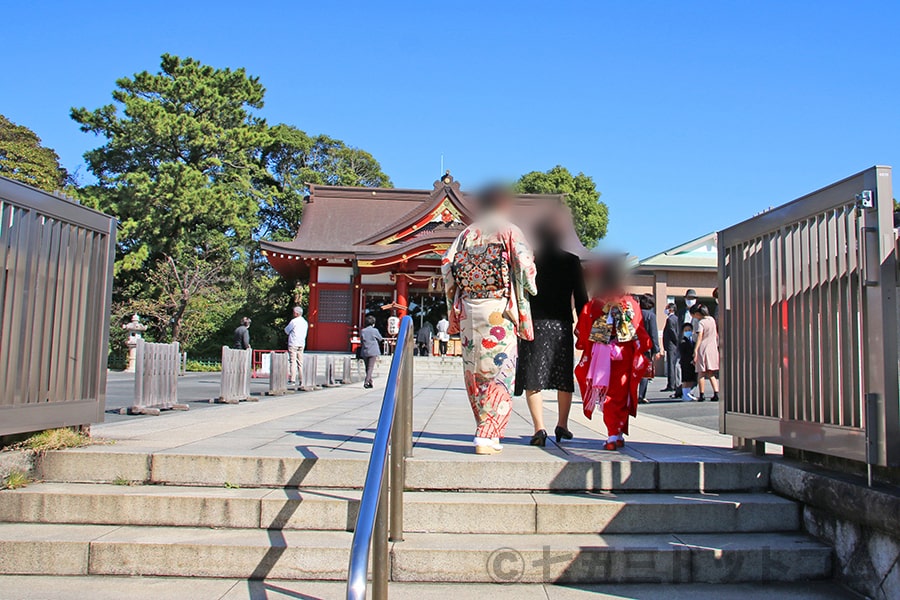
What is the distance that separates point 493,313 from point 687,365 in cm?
797

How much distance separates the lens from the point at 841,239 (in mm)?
3393

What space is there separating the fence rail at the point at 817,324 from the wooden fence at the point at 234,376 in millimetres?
7080

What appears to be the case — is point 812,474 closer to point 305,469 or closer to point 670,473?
point 670,473

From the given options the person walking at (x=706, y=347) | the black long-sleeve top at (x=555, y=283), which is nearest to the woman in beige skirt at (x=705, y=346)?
the person walking at (x=706, y=347)

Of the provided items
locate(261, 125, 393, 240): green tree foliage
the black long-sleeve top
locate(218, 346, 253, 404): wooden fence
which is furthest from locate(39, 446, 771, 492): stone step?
locate(261, 125, 393, 240): green tree foliage

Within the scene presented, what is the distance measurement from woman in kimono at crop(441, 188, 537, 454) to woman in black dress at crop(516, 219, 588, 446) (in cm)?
40

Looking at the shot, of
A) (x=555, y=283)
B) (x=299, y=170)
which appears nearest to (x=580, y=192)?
(x=299, y=170)

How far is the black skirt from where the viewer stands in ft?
15.9

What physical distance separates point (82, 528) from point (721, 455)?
12.1 ft

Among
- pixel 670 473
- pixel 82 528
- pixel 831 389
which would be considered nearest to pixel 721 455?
pixel 670 473

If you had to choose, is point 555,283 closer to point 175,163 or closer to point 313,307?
point 313,307

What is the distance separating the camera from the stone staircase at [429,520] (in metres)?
3.21

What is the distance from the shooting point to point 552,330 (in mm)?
4938

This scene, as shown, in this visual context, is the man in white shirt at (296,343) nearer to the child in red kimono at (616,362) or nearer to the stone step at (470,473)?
the child in red kimono at (616,362)
